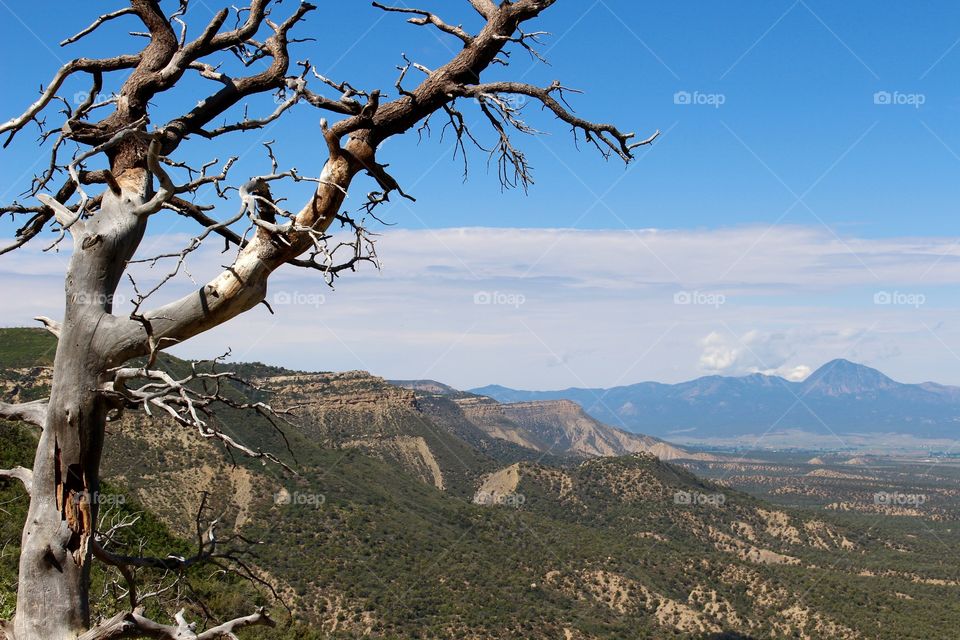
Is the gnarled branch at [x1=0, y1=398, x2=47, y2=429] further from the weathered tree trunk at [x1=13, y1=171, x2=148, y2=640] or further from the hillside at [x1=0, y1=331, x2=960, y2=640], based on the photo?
the hillside at [x1=0, y1=331, x2=960, y2=640]

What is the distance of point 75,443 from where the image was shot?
165 inches

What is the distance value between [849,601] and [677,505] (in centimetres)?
2877

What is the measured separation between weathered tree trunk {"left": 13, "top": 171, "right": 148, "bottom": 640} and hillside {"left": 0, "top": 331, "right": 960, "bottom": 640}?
11302 millimetres

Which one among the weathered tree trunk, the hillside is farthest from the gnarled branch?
the hillside

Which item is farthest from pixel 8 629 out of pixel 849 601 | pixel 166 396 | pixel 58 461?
pixel 849 601

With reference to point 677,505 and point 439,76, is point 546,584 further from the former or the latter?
point 439,76

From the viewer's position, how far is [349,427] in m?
84.9

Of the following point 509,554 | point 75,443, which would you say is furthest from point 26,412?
point 509,554

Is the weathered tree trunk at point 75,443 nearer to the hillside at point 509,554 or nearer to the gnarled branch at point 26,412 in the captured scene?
the gnarled branch at point 26,412

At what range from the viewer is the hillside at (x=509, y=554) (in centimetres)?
3409

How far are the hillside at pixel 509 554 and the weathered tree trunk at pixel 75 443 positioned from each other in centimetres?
1130

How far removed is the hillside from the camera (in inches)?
1342

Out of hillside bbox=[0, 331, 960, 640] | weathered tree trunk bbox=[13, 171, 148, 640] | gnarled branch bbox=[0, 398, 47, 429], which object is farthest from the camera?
hillside bbox=[0, 331, 960, 640]

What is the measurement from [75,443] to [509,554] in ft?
151
